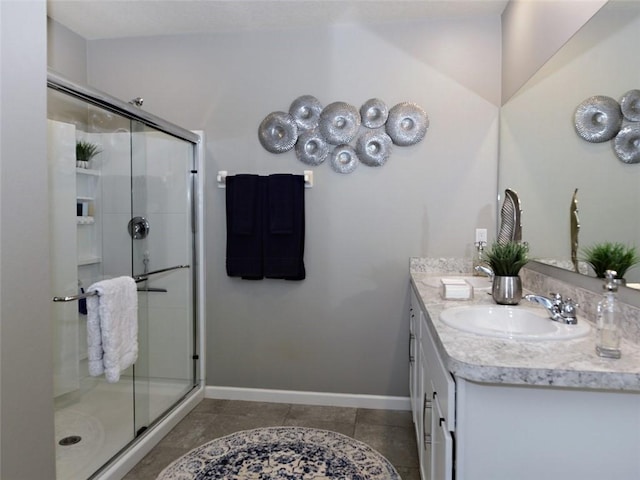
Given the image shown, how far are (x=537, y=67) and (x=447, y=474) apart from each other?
6.20 feet

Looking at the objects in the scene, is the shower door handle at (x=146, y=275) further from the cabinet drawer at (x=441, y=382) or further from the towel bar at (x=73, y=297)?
the cabinet drawer at (x=441, y=382)

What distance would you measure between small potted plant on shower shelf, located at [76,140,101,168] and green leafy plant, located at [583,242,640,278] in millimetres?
2297

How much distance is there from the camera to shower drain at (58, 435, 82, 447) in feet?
6.40

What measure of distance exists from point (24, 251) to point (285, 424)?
6.39ft

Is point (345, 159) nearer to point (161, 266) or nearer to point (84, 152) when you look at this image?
point (161, 266)

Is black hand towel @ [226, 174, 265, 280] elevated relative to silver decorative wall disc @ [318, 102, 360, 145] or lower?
lower

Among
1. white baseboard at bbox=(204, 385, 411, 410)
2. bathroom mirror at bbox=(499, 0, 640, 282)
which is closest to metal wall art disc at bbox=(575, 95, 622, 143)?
bathroom mirror at bbox=(499, 0, 640, 282)

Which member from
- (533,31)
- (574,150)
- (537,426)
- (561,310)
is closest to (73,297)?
(537,426)

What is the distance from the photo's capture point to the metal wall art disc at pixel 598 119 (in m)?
1.36

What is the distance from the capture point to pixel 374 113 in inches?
106

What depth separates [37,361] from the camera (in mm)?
1057

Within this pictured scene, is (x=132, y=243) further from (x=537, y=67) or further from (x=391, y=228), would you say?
(x=537, y=67)

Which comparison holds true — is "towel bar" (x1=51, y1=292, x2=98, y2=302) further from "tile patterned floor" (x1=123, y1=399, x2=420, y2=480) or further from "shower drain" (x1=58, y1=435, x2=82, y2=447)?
"tile patterned floor" (x1=123, y1=399, x2=420, y2=480)

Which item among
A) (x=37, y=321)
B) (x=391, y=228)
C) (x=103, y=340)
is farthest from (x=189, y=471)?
(x=391, y=228)
